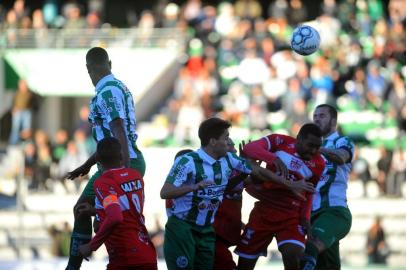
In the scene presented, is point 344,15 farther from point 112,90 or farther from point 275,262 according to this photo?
point 112,90

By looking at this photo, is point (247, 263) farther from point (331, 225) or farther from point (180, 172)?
point (180, 172)

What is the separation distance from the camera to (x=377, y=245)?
69.6 ft

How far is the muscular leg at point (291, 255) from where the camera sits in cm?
1045

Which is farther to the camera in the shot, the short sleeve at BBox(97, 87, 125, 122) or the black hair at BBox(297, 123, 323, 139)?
Answer: the black hair at BBox(297, 123, 323, 139)

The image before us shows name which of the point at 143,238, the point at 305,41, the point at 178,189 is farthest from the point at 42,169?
the point at 143,238

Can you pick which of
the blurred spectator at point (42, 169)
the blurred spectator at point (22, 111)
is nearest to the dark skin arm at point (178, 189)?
the blurred spectator at point (42, 169)

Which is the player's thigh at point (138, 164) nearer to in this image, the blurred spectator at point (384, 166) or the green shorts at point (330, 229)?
the green shorts at point (330, 229)

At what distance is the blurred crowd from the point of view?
24.5 metres

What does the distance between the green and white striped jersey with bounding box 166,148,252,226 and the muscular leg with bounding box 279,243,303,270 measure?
0.81 meters

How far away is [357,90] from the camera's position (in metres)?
25.0

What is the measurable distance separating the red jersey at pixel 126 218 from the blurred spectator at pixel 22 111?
18255 millimetres

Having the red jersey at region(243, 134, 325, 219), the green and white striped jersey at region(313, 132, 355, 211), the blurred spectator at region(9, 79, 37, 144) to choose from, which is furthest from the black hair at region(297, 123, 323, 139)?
the blurred spectator at region(9, 79, 37, 144)

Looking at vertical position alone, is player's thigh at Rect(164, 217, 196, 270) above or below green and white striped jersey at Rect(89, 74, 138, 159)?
below

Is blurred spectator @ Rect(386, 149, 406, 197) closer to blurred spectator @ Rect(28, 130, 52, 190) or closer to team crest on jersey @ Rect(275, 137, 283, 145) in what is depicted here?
blurred spectator @ Rect(28, 130, 52, 190)
